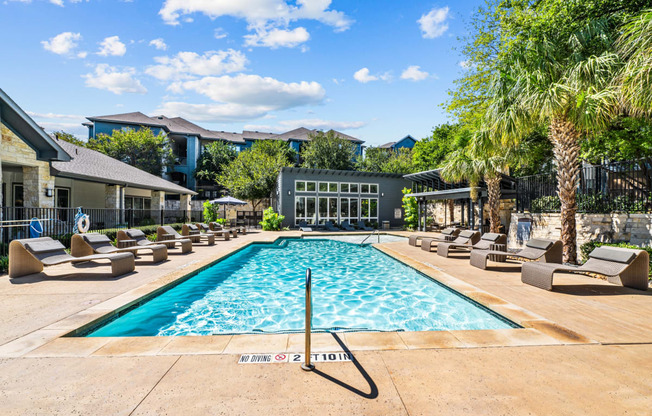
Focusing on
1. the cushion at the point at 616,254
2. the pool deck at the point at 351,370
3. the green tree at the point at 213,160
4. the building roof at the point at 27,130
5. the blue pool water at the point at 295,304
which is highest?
the green tree at the point at 213,160

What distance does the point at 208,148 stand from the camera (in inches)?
1444

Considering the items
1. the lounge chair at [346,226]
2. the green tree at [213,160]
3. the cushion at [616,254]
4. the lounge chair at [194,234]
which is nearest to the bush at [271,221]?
the lounge chair at [346,226]

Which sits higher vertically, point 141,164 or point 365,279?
point 141,164

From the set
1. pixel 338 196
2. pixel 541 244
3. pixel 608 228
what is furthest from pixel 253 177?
pixel 608 228

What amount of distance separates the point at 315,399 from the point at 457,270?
6.26 metres

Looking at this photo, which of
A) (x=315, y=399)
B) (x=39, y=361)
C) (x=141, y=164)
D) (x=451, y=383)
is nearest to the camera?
(x=315, y=399)

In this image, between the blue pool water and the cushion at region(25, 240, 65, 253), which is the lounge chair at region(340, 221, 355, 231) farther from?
the cushion at region(25, 240, 65, 253)

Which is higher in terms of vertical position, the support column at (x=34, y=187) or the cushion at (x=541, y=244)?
the support column at (x=34, y=187)

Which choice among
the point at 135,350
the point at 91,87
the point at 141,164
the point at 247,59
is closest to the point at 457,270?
the point at 135,350

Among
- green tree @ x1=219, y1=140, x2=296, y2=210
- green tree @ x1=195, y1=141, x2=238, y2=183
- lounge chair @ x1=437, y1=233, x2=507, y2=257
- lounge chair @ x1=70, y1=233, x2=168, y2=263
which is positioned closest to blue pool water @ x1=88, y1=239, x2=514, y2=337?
lounge chair @ x1=437, y1=233, x2=507, y2=257

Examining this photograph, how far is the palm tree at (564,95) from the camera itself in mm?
7066

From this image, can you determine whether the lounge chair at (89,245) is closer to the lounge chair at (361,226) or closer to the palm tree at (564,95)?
the palm tree at (564,95)

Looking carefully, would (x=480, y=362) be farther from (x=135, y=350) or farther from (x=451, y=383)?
(x=135, y=350)

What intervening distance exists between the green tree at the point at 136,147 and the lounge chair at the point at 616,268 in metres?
34.9
